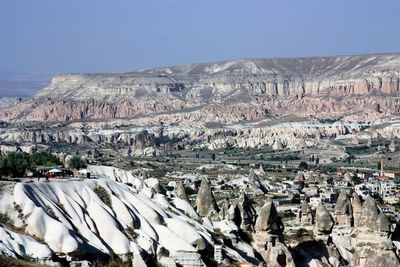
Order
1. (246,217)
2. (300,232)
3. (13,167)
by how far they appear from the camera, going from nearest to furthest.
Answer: (13,167) < (246,217) < (300,232)

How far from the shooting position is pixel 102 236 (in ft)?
83.8

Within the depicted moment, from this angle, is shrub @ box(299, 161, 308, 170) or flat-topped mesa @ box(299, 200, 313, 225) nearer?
flat-topped mesa @ box(299, 200, 313, 225)

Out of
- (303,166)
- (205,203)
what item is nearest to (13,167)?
(205,203)

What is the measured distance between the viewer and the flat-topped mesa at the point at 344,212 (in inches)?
1347

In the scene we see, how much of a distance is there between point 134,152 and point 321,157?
1038 inches

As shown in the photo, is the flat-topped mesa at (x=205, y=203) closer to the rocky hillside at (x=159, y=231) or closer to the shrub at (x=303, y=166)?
the rocky hillside at (x=159, y=231)

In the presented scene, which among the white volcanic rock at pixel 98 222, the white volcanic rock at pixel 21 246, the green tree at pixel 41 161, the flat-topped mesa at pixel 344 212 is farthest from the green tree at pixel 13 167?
the flat-topped mesa at pixel 344 212

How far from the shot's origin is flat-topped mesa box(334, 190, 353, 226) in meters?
34.2

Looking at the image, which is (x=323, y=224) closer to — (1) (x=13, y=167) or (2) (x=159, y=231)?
(2) (x=159, y=231)

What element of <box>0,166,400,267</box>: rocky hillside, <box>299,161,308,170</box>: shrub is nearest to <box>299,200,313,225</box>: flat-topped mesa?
<box>0,166,400,267</box>: rocky hillside

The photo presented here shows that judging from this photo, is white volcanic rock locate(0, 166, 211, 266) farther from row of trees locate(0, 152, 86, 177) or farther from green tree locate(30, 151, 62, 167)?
green tree locate(30, 151, 62, 167)

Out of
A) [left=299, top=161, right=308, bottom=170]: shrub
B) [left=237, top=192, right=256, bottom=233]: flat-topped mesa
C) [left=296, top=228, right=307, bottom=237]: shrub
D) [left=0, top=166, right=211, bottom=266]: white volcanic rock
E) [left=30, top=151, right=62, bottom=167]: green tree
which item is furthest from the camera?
[left=299, top=161, right=308, bottom=170]: shrub

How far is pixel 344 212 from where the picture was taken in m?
34.2

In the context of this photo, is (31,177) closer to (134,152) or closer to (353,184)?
(353,184)
